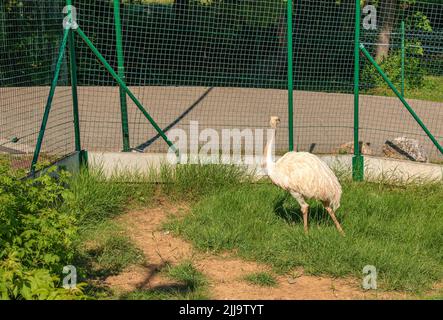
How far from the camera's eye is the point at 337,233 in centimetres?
671

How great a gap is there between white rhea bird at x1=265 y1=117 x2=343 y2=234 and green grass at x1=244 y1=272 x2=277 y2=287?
996 millimetres

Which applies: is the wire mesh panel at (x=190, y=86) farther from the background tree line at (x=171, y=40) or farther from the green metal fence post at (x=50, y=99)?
the green metal fence post at (x=50, y=99)

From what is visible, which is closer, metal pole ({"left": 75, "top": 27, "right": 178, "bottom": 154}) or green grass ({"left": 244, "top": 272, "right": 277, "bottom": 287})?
green grass ({"left": 244, "top": 272, "right": 277, "bottom": 287})

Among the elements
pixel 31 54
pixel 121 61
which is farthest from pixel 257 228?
pixel 31 54

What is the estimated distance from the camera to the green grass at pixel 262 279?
5934mm

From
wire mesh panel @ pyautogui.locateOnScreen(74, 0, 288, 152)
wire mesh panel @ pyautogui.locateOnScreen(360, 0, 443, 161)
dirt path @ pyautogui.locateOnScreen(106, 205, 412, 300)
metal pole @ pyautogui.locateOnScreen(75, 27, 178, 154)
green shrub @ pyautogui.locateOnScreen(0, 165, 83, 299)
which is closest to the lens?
green shrub @ pyautogui.locateOnScreen(0, 165, 83, 299)

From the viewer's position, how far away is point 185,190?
26.6ft

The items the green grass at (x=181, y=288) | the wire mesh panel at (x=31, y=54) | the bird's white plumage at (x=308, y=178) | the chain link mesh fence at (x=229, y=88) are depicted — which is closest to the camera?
the green grass at (x=181, y=288)

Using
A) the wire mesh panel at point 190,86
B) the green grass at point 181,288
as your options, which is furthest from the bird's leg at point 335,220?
the wire mesh panel at point 190,86

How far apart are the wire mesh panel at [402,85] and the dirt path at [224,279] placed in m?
4.55

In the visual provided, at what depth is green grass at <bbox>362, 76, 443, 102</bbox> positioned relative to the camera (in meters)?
11.0

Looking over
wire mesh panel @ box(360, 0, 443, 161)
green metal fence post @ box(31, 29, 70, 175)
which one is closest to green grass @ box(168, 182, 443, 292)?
green metal fence post @ box(31, 29, 70, 175)

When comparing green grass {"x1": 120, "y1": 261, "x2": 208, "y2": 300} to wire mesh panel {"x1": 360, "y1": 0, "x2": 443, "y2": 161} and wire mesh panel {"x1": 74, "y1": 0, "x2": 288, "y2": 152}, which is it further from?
wire mesh panel {"x1": 360, "y1": 0, "x2": 443, "y2": 161}
